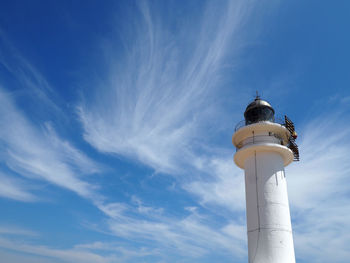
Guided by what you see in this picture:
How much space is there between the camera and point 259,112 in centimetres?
2294

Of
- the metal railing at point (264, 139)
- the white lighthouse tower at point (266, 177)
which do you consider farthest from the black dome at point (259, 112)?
the metal railing at point (264, 139)

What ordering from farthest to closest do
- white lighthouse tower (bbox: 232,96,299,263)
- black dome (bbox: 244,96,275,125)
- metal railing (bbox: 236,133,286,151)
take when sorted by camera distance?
1. black dome (bbox: 244,96,275,125)
2. metal railing (bbox: 236,133,286,151)
3. white lighthouse tower (bbox: 232,96,299,263)

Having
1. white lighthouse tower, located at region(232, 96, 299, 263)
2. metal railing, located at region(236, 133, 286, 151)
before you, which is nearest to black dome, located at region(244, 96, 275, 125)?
white lighthouse tower, located at region(232, 96, 299, 263)

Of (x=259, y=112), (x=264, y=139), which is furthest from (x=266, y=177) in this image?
(x=259, y=112)

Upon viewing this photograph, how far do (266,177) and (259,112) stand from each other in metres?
5.80

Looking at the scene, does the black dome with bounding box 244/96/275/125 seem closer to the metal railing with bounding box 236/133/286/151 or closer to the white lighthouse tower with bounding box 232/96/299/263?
the white lighthouse tower with bounding box 232/96/299/263

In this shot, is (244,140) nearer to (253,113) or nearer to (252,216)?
(253,113)

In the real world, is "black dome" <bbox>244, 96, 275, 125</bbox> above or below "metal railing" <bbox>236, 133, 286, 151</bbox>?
above

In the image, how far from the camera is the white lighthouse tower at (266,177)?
698 inches

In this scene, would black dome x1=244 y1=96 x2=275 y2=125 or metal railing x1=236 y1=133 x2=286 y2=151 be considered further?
black dome x1=244 y1=96 x2=275 y2=125

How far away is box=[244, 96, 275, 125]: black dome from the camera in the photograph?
22.8 m

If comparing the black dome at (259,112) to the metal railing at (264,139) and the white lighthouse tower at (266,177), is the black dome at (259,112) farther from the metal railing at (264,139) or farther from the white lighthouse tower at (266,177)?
the metal railing at (264,139)

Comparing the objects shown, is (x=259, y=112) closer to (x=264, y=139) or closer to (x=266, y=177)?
(x=264, y=139)

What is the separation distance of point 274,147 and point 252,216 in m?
5.05
